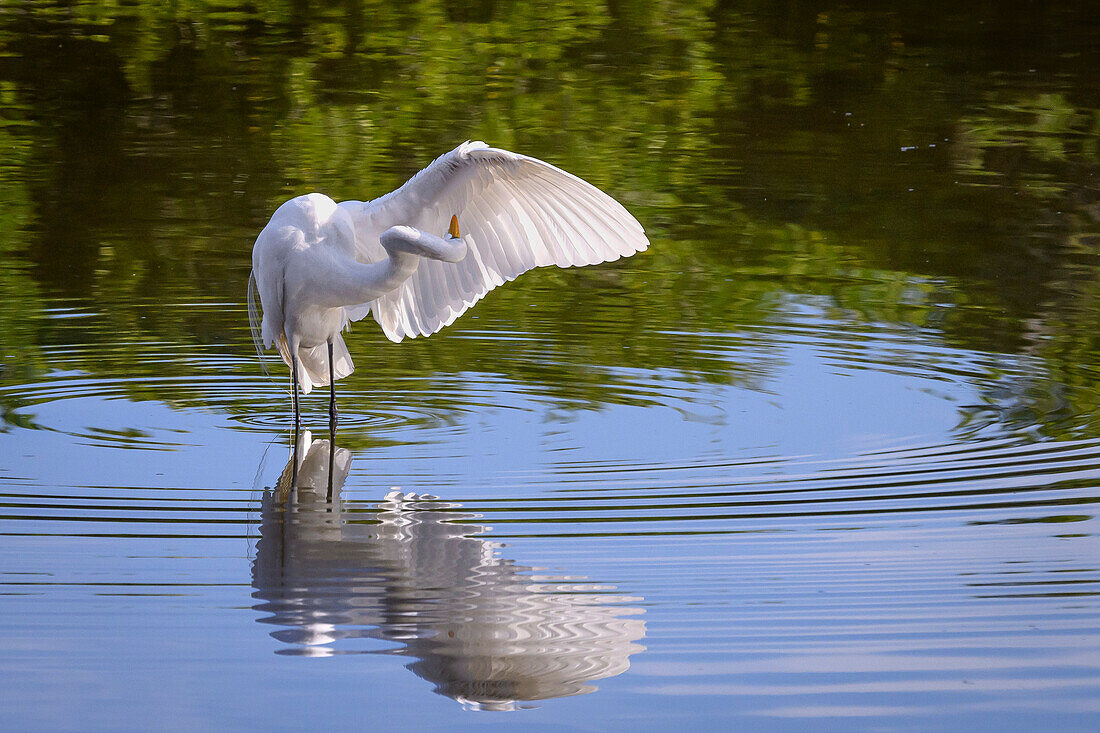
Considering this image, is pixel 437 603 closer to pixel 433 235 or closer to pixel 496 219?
pixel 433 235

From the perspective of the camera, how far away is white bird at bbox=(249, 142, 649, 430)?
6.86m

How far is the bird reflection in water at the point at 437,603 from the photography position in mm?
4309

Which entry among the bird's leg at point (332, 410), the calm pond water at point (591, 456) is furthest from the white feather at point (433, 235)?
the calm pond water at point (591, 456)

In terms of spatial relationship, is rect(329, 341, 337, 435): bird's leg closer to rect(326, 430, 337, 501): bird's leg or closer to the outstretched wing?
rect(326, 430, 337, 501): bird's leg

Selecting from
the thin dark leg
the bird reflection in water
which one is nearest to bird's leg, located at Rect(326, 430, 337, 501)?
the thin dark leg

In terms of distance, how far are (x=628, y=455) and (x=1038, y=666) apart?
223 cm

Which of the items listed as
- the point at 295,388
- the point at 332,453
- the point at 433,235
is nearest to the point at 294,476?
the point at 332,453

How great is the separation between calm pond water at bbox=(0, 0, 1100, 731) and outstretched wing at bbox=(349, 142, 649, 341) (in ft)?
1.59

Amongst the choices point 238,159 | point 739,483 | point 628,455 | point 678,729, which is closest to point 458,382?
point 628,455

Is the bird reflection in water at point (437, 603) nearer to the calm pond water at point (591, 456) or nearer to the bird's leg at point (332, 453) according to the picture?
the calm pond water at point (591, 456)

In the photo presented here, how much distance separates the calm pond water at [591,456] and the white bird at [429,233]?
413 mm

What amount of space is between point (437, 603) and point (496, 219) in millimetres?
2893

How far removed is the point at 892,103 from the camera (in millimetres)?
17859

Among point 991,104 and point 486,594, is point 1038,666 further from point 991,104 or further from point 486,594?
point 991,104
